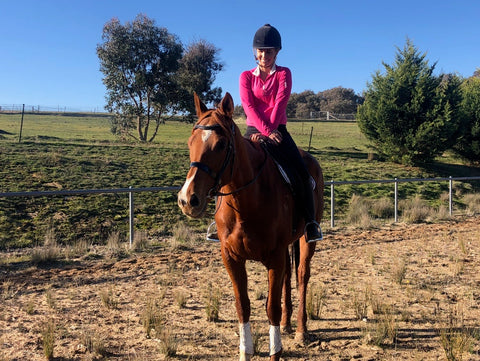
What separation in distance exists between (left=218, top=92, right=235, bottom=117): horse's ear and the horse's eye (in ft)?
1.01

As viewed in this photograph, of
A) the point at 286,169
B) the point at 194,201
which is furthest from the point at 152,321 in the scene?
the point at 194,201

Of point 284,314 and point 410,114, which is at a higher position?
point 410,114

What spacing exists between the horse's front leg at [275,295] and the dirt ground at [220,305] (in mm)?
539

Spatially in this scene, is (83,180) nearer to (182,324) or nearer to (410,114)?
(182,324)

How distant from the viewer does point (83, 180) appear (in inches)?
549

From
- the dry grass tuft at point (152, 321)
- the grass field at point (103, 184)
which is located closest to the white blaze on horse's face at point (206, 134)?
the dry grass tuft at point (152, 321)

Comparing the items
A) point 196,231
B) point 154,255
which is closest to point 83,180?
point 196,231

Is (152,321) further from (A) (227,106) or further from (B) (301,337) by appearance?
(A) (227,106)

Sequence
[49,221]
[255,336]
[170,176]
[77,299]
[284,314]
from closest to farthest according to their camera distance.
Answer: [255,336] < [284,314] < [77,299] < [49,221] < [170,176]

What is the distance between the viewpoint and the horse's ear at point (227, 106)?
3100 mm

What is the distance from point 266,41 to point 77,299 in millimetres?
4544

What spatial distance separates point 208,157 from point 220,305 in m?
3.42

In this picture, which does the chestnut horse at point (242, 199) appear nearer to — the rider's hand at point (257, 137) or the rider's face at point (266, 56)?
the rider's hand at point (257, 137)

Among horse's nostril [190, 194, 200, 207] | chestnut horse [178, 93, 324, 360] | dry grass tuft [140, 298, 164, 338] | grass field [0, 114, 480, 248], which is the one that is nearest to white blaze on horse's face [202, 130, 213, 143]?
chestnut horse [178, 93, 324, 360]
